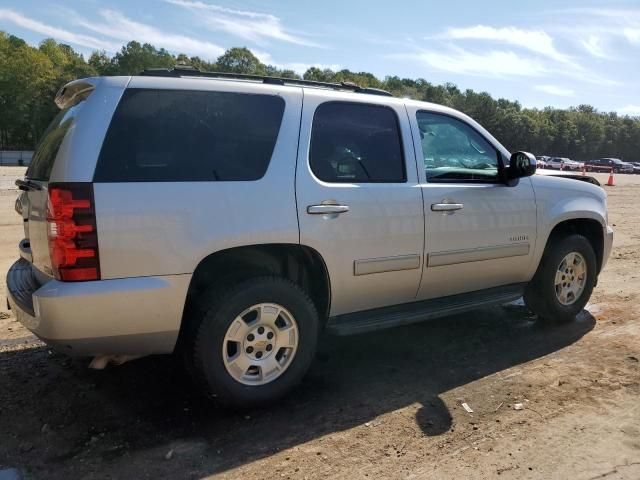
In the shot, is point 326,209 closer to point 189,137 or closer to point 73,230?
point 189,137

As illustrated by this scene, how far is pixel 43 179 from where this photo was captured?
10.5 feet

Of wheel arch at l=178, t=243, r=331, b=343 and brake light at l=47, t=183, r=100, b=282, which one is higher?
brake light at l=47, t=183, r=100, b=282

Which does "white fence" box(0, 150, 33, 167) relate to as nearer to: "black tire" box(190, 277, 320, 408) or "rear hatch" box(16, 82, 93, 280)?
"rear hatch" box(16, 82, 93, 280)

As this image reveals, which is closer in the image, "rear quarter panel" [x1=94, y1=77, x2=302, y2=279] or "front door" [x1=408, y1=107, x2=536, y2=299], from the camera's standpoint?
"rear quarter panel" [x1=94, y1=77, x2=302, y2=279]

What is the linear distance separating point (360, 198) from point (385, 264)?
521 millimetres

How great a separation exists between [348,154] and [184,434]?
2.10m

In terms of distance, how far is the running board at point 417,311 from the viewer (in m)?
3.85

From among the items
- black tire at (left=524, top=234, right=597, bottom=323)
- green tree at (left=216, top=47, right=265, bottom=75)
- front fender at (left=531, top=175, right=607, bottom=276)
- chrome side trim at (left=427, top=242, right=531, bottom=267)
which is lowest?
black tire at (left=524, top=234, right=597, bottom=323)

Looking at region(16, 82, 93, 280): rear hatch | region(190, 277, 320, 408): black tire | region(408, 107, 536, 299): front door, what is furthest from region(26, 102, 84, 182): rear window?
region(408, 107, 536, 299): front door

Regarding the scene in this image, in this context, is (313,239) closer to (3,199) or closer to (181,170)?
A: (181,170)

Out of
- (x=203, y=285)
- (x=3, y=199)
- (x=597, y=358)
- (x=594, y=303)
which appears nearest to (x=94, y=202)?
(x=203, y=285)

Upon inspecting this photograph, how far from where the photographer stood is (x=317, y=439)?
126 inches

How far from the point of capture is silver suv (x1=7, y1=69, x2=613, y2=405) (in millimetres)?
2951

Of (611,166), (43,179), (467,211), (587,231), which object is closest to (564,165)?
(611,166)
